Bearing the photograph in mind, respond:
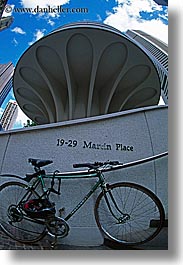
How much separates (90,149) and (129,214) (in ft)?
3.06

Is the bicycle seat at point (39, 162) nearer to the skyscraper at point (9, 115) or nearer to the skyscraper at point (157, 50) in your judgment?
the skyscraper at point (9, 115)

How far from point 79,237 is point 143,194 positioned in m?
0.94

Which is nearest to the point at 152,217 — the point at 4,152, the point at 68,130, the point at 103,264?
the point at 103,264

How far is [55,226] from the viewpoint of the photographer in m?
3.43

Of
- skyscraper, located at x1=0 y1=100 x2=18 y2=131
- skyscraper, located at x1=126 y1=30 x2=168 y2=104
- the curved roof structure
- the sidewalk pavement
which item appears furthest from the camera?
the curved roof structure

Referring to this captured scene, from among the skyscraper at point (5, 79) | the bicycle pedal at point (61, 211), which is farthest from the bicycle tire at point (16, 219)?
the skyscraper at point (5, 79)

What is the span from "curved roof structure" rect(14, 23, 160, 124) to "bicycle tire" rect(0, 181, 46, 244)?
85.5 inches

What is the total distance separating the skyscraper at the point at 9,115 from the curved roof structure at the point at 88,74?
4.23 ft

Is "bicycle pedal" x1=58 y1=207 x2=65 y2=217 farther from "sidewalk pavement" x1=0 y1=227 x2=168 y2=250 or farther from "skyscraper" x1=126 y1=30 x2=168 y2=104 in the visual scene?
"skyscraper" x1=126 y1=30 x2=168 y2=104

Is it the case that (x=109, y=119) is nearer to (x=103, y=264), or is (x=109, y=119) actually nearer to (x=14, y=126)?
(x=14, y=126)

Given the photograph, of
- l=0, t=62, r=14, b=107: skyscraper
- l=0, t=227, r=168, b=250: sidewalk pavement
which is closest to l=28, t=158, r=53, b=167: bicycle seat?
l=0, t=227, r=168, b=250: sidewalk pavement

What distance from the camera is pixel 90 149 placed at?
359 centimetres

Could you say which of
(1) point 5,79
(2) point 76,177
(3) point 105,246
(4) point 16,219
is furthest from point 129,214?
(1) point 5,79

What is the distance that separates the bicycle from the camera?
3404mm
